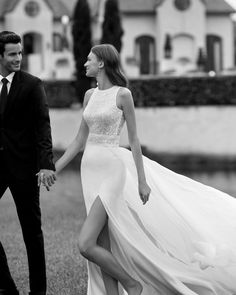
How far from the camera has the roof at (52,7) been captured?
128 ft

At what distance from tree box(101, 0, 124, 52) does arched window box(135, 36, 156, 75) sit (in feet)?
45.2

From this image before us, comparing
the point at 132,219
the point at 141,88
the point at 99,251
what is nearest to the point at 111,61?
the point at 132,219

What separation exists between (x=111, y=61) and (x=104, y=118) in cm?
41

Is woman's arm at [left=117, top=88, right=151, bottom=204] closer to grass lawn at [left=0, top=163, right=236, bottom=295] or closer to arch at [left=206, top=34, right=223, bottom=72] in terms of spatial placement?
grass lawn at [left=0, top=163, right=236, bottom=295]

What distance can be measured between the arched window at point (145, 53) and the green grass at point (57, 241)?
2337cm

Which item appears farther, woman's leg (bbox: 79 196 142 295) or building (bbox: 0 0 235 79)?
building (bbox: 0 0 235 79)

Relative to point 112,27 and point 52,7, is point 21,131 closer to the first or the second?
point 112,27

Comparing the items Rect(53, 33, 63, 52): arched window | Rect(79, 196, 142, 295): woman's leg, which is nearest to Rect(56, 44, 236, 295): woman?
Rect(79, 196, 142, 295): woman's leg

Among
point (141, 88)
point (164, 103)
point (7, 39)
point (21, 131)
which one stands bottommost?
point (164, 103)

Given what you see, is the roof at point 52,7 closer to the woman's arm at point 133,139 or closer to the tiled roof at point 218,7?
the tiled roof at point 218,7

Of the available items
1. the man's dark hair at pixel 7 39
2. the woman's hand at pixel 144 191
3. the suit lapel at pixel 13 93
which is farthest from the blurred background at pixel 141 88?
the man's dark hair at pixel 7 39

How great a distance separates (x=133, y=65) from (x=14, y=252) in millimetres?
21882

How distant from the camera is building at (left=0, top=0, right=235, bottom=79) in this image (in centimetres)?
3919

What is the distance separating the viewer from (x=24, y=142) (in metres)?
6.58
